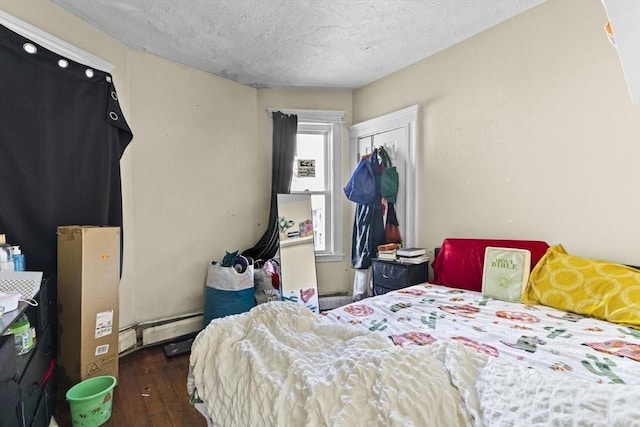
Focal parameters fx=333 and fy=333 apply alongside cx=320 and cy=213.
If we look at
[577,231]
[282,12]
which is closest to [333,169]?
[282,12]

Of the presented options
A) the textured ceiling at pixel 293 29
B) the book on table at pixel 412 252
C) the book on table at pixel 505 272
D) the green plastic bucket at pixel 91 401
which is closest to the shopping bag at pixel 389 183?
the book on table at pixel 412 252

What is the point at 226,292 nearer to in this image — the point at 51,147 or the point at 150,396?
the point at 150,396

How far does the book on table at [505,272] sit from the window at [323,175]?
71.5 inches

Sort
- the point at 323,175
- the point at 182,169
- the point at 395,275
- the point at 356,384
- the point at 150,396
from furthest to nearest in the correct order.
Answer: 1. the point at 323,175
2. the point at 182,169
3. the point at 395,275
4. the point at 150,396
5. the point at 356,384

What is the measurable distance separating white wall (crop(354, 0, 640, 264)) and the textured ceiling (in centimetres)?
28

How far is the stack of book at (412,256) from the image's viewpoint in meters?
2.85

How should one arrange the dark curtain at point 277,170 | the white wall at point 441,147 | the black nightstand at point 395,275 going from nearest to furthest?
the white wall at point 441,147 < the black nightstand at point 395,275 < the dark curtain at point 277,170

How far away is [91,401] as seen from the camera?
5.82ft

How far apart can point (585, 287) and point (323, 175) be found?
2.61 metres

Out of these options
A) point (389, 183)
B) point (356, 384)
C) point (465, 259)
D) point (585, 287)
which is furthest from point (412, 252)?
point (356, 384)

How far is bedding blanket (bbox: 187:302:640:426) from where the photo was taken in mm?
850

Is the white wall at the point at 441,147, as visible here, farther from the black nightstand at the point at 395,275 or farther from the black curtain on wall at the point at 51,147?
the black nightstand at the point at 395,275

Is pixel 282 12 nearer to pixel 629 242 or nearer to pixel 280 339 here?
pixel 280 339

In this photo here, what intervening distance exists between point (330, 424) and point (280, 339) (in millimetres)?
470
